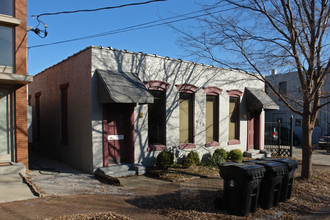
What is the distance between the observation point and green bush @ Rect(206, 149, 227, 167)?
1151cm

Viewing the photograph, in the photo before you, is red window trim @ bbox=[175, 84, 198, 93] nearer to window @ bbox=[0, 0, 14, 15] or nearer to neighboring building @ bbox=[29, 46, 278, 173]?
neighboring building @ bbox=[29, 46, 278, 173]

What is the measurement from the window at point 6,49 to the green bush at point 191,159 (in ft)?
23.0

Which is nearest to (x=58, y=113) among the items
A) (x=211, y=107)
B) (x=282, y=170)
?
(x=211, y=107)

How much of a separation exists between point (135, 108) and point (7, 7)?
539cm

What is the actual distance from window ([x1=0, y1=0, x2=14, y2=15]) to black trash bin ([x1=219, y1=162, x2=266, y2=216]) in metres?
8.37

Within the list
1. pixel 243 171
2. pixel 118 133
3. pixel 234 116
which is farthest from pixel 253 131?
pixel 243 171

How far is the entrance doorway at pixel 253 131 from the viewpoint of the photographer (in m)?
14.6

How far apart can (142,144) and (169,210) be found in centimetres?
445

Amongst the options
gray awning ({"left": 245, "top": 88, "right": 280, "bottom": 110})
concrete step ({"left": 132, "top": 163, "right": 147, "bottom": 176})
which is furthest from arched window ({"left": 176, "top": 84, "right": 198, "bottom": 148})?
gray awning ({"left": 245, "top": 88, "right": 280, "bottom": 110})

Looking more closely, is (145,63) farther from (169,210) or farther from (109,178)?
(169,210)

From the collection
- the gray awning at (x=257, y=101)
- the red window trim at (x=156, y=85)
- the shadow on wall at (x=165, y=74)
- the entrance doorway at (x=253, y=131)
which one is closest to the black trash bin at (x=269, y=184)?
the shadow on wall at (x=165, y=74)

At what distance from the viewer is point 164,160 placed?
10.1m

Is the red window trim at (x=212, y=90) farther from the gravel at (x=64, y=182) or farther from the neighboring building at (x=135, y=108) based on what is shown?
the gravel at (x=64, y=182)

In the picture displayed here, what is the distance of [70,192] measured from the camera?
294 inches
